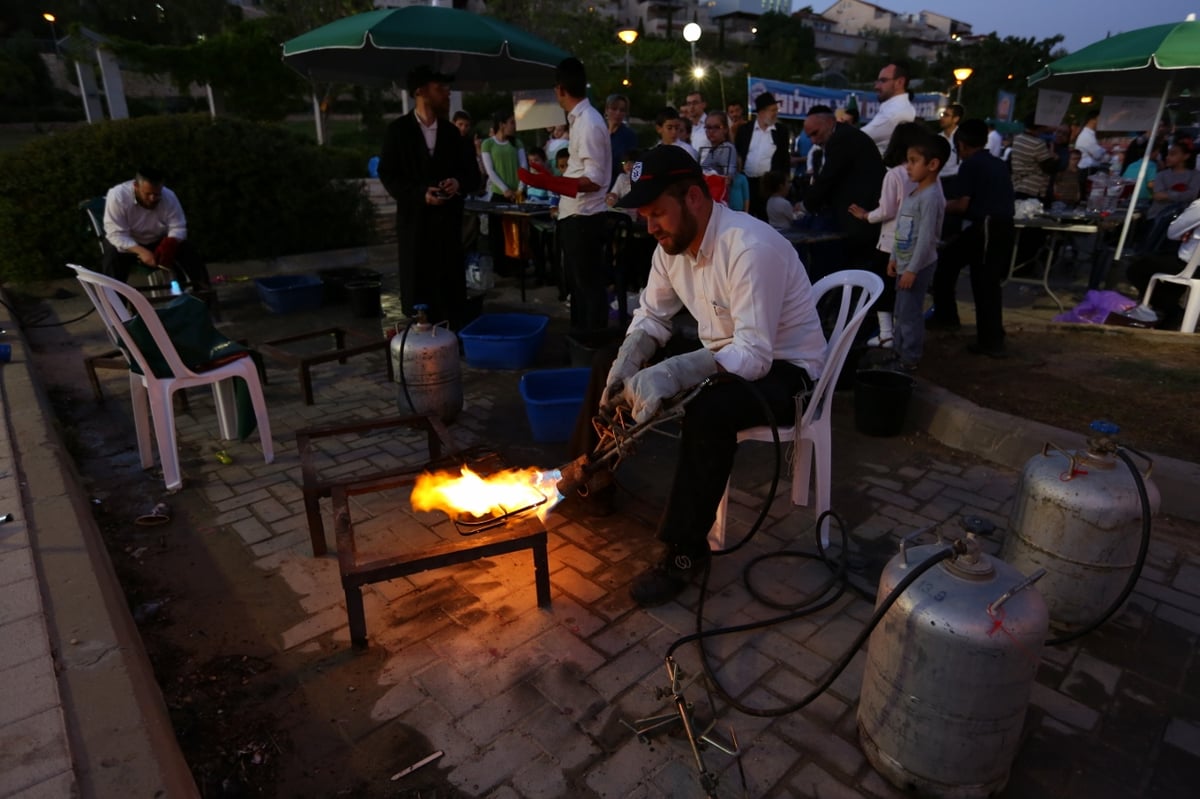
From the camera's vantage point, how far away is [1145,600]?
3180 millimetres

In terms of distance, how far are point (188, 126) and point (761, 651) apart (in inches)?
415

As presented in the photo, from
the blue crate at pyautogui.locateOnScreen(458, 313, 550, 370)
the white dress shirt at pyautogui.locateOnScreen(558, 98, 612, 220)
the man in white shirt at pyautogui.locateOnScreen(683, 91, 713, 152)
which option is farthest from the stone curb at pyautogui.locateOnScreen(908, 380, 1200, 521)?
the man in white shirt at pyautogui.locateOnScreen(683, 91, 713, 152)

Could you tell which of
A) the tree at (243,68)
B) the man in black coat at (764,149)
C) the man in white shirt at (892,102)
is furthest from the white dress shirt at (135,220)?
the tree at (243,68)

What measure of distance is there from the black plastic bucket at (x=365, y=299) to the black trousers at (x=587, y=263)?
2911mm

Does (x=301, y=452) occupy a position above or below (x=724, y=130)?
below

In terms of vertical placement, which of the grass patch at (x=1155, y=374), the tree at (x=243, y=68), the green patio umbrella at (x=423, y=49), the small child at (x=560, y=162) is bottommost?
the grass patch at (x=1155, y=374)

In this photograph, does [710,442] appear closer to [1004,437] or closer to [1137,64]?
[1004,437]

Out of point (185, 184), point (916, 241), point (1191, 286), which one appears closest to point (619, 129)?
point (916, 241)

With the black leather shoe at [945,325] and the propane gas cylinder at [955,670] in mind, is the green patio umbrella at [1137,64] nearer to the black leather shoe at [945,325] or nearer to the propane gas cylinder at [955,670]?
the black leather shoe at [945,325]

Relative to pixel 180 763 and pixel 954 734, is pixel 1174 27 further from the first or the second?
pixel 180 763

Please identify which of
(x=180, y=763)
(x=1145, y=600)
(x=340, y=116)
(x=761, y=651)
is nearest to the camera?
(x=180, y=763)

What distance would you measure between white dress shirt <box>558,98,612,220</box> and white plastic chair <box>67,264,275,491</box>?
3125mm

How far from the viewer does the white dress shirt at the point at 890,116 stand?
23.4ft

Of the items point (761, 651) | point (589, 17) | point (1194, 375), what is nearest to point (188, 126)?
point (761, 651)
